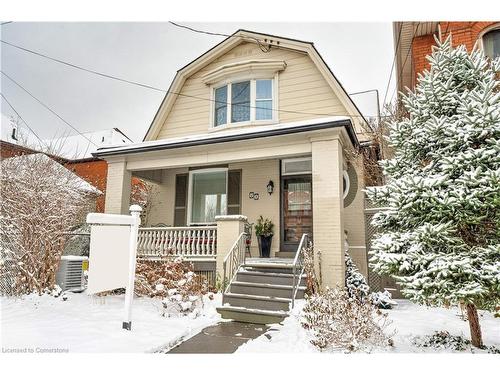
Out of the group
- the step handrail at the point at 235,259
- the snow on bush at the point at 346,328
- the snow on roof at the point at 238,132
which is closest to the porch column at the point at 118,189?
the snow on roof at the point at 238,132

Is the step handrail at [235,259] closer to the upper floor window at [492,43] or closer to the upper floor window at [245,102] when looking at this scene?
the upper floor window at [245,102]

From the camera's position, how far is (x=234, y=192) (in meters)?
8.47

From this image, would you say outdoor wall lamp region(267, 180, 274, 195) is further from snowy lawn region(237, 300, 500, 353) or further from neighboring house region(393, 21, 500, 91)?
neighboring house region(393, 21, 500, 91)

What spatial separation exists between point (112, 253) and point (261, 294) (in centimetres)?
248

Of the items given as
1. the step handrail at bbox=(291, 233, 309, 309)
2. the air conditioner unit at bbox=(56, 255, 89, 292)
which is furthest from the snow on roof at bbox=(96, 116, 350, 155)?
the air conditioner unit at bbox=(56, 255, 89, 292)

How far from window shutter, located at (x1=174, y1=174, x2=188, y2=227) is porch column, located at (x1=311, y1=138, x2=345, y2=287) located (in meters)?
4.25

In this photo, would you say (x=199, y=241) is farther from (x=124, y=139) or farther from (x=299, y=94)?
(x=124, y=139)

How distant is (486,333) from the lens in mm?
4207

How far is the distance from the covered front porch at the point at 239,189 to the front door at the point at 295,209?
24 mm

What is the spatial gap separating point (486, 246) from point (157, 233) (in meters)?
6.17

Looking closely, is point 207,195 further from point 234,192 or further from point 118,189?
point 118,189

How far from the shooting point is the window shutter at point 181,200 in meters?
8.91

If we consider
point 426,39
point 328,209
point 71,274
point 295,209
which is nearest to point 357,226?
point 295,209

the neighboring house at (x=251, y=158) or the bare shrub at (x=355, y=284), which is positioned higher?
the neighboring house at (x=251, y=158)
